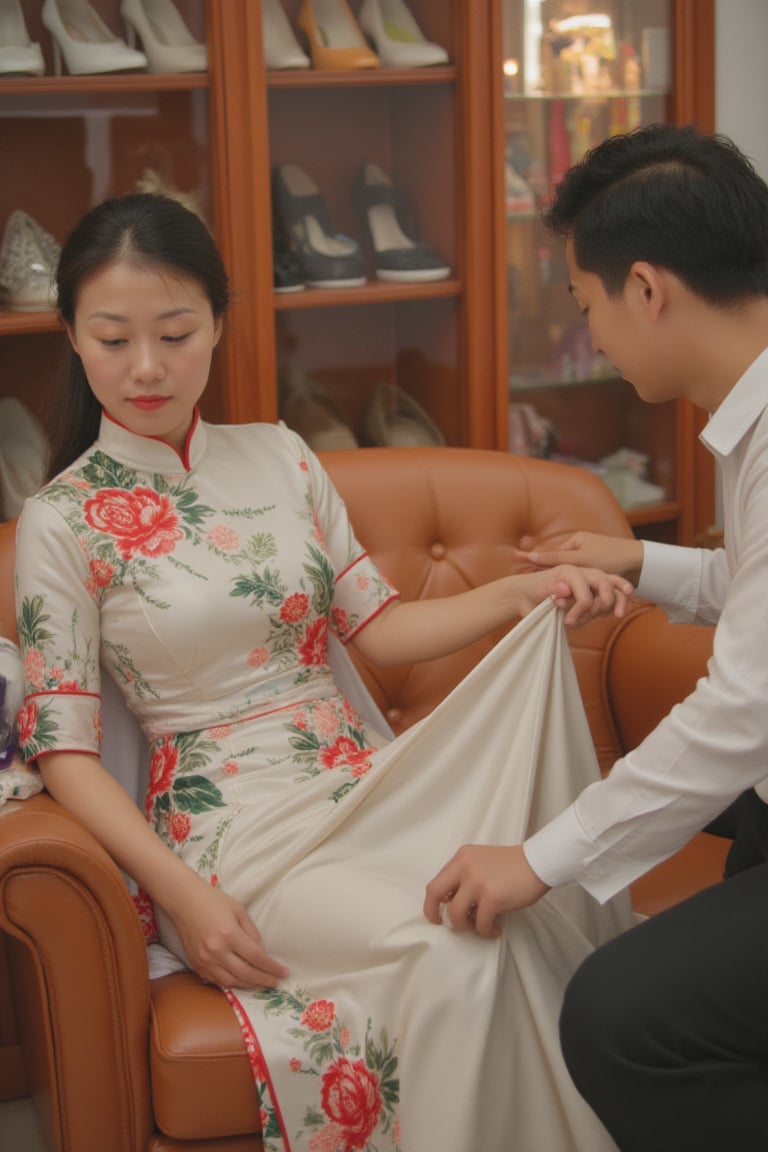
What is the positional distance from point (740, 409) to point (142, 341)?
2.49 ft

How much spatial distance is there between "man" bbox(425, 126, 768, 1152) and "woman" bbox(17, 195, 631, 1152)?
9cm

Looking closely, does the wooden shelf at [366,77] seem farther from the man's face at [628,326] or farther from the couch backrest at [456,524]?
the man's face at [628,326]

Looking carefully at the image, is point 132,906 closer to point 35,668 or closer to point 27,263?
point 35,668

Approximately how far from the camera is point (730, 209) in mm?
1439

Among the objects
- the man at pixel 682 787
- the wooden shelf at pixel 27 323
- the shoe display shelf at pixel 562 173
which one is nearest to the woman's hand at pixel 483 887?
the man at pixel 682 787

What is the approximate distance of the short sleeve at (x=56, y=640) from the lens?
168 centimetres

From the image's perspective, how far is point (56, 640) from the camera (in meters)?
1.68

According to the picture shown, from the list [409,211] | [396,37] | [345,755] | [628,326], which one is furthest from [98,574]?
[396,37]

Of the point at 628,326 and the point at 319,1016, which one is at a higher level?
the point at 628,326

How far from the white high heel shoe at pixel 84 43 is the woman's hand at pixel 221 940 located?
158 centimetres

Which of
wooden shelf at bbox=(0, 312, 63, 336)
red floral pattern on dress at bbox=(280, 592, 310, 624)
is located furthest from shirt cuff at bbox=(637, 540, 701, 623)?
wooden shelf at bbox=(0, 312, 63, 336)

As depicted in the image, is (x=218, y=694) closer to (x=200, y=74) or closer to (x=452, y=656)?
(x=452, y=656)

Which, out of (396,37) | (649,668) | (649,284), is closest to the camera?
(649,284)

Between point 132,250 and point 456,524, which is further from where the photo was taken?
point 456,524
